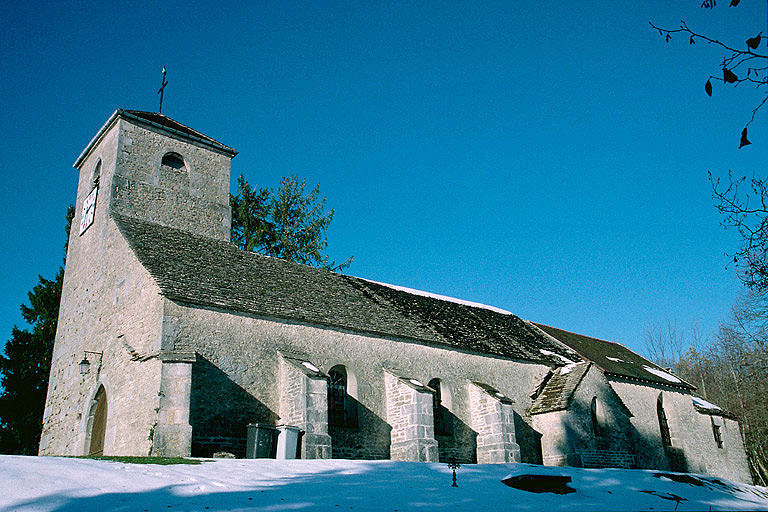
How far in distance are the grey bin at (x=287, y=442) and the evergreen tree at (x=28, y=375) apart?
1475 centimetres

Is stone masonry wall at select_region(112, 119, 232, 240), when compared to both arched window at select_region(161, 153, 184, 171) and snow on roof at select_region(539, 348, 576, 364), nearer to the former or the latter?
arched window at select_region(161, 153, 184, 171)

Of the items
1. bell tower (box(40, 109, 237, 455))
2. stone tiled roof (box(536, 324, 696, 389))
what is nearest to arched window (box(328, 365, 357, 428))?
bell tower (box(40, 109, 237, 455))

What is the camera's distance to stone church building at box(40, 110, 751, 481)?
16.7 metres

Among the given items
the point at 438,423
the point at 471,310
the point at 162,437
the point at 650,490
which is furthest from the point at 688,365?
the point at 162,437

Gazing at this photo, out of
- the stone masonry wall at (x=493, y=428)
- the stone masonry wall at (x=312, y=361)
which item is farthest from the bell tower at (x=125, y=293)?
the stone masonry wall at (x=493, y=428)

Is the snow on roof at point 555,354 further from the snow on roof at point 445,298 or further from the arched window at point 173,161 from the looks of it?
the arched window at point 173,161

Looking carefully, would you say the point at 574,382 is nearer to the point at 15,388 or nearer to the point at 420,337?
the point at 420,337

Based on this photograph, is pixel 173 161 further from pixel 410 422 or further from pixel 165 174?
pixel 410 422

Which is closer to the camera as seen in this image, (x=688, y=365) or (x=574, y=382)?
(x=574, y=382)

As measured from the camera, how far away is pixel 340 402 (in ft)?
63.9

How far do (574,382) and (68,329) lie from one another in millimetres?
18075

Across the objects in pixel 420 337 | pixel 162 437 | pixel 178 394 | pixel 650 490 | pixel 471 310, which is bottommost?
pixel 650 490

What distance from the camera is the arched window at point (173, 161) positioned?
945 inches

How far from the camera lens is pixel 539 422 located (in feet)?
77.1
